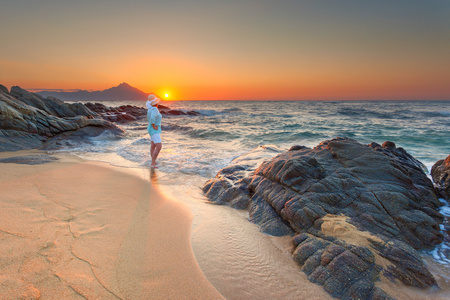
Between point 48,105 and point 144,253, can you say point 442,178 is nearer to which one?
point 144,253

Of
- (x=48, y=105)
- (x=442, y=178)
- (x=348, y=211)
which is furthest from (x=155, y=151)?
(x=48, y=105)

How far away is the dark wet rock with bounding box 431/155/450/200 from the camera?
183 inches

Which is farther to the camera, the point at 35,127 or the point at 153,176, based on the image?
the point at 35,127

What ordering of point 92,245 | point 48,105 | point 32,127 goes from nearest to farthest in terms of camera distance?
1. point 92,245
2. point 32,127
3. point 48,105

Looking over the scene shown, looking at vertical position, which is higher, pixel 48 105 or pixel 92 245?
pixel 48 105

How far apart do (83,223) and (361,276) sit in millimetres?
3703

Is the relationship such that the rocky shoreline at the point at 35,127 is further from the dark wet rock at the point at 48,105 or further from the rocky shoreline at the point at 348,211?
the rocky shoreline at the point at 348,211

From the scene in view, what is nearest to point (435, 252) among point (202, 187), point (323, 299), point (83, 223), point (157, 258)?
point (323, 299)

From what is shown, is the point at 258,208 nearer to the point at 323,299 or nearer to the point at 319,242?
the point at 319,242

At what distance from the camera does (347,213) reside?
3.46 m

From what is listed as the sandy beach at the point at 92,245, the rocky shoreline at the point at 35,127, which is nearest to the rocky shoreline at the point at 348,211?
the sandy beach at the point at 92,245

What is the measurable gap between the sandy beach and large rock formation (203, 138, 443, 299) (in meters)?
1.39

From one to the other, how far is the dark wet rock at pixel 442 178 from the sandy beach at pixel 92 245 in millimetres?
5333

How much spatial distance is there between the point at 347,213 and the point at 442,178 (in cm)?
337
